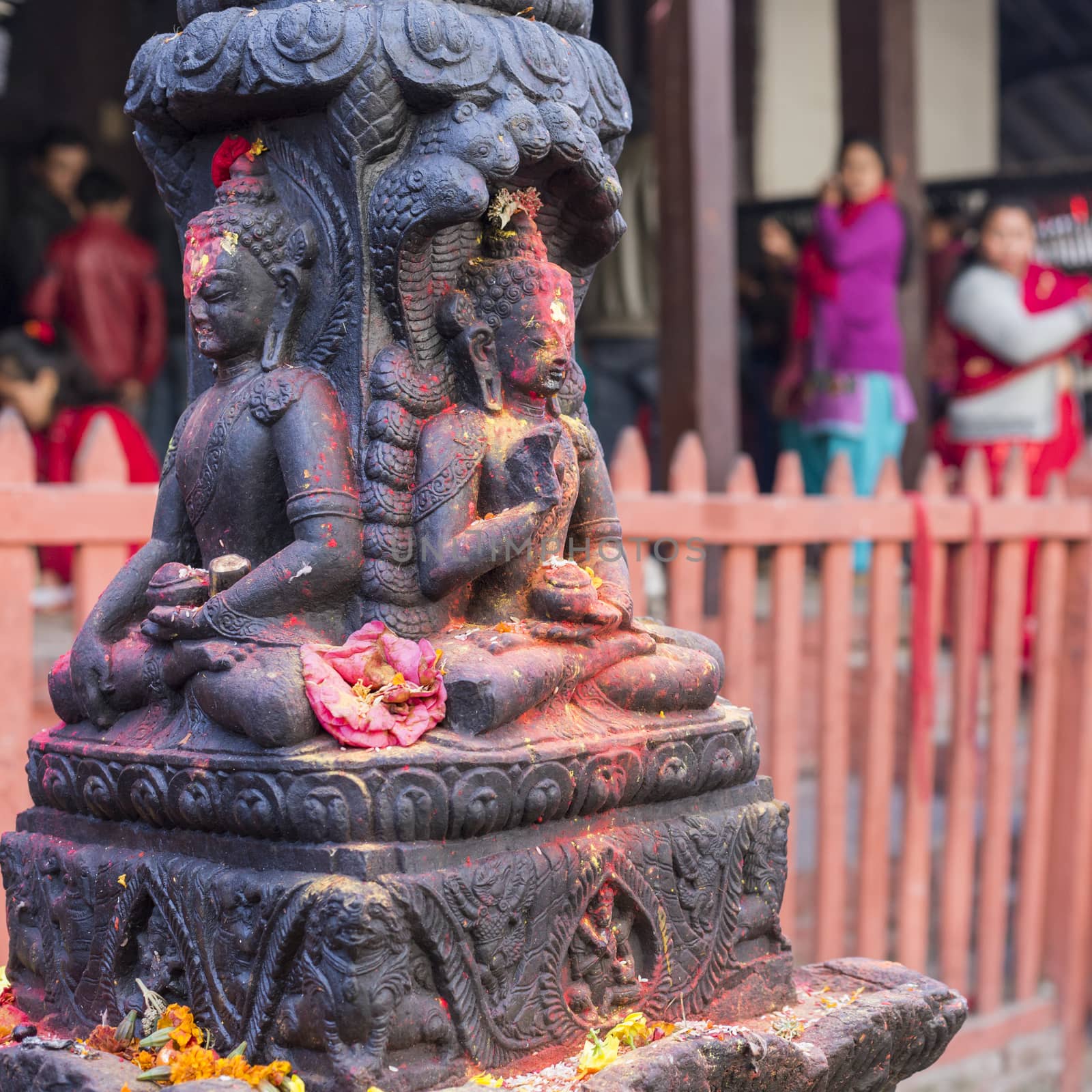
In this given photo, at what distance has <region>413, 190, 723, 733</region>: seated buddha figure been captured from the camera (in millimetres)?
1851

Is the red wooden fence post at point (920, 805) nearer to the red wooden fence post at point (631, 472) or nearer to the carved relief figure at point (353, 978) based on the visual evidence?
the red wooden fence post at point (631, 472)

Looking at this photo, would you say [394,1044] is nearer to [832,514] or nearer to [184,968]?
[184,968]

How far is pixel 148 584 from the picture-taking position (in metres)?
1.97

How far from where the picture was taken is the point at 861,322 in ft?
19.6

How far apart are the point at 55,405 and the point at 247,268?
396 cm

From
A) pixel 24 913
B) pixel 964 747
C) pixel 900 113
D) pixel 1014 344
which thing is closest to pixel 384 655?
pixel 24 913

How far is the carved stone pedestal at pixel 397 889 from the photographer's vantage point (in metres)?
1.65

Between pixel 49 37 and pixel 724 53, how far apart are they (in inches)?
166

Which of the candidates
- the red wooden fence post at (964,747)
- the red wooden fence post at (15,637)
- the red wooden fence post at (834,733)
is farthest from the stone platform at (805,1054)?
the red wooden fence post at (964,747)

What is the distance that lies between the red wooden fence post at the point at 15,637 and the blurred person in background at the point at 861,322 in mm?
3781

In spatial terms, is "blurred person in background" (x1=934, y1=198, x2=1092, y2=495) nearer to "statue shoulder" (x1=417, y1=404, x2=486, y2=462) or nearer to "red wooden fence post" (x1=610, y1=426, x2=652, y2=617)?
"red wooden fence post" (x1=610, y1=426, x2=652, y2=617)

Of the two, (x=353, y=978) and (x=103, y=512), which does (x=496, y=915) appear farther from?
(x=103, y=512)

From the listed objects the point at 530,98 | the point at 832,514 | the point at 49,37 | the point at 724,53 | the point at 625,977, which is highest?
the point at 49,37

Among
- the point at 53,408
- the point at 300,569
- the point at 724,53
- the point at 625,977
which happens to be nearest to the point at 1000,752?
the point at 724,53
